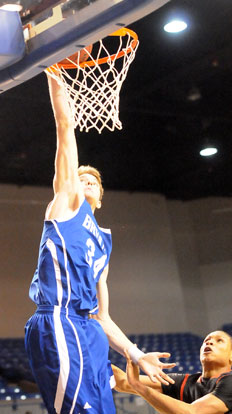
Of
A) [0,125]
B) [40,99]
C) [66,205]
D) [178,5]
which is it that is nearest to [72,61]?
[66,205]

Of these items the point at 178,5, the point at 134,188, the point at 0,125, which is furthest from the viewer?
Result: the point at 134,188

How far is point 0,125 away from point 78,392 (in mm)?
5757

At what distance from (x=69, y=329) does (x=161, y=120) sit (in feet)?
21.1

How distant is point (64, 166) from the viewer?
3.38 meters

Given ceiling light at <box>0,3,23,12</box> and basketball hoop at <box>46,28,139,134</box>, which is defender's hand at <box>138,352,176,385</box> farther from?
ceiling light at <box>0,3,23,12</box>

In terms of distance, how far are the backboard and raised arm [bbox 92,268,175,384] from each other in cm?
129

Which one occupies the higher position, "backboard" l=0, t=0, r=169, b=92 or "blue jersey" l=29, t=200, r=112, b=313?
"backboard" l=0, t=0, r=169, b=92

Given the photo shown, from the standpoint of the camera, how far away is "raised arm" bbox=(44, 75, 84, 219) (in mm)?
3326

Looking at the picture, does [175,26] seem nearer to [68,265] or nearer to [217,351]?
[217,351]

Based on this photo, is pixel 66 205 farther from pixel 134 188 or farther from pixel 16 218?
pixel 134 188

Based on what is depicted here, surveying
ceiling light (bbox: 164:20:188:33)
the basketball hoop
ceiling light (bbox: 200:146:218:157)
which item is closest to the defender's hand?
the basketball hoop

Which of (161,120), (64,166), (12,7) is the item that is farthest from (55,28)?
(161,120)

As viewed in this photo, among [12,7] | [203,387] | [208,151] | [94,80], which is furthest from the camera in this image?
[208,151]

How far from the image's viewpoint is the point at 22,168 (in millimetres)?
9125
